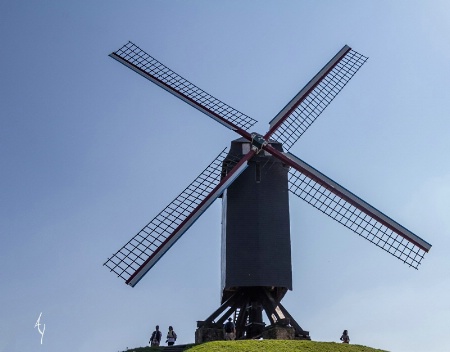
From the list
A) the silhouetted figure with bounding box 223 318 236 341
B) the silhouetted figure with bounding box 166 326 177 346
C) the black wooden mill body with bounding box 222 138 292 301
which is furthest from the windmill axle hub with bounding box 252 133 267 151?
the silhouetted figure with bounding box 166 326 177 346

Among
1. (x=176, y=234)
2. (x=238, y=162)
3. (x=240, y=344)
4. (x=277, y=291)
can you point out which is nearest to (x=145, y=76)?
(x=238, y=162)

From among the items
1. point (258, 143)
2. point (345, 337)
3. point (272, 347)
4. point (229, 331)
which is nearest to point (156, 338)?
point (229, 331)

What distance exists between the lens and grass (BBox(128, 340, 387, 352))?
21.1 metres

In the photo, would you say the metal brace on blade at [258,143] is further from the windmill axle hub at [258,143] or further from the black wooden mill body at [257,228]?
the black wooden mill body at [257,228]

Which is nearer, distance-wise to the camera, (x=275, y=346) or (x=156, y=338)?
(x=275, y=346)

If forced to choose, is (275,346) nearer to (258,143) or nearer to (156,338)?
(156,338)

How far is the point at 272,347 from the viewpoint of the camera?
21.3 m

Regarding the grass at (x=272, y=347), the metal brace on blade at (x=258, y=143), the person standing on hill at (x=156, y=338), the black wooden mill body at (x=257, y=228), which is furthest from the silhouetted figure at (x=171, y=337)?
the metal brace on blade at (x=258, y=143)

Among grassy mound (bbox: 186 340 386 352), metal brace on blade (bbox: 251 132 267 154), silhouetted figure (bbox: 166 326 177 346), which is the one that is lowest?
grassy mound (bbox: 186 340 386 352)

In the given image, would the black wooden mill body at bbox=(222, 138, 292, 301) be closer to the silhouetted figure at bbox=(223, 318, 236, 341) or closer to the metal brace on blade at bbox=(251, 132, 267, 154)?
the metal brace on blade at bbox=(251, 132, 267, 154)

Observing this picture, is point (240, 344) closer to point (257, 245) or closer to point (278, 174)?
point (257, 245)

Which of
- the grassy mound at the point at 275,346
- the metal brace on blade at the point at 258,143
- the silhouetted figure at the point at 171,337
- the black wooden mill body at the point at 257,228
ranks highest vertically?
the metal brace on blade at the point at 258,143

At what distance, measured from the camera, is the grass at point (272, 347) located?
2108 centimetres

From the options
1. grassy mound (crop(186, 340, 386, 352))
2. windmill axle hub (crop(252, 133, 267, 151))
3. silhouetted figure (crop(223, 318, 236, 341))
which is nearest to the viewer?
grassy mound (crop(186, 340, 386, 352))
